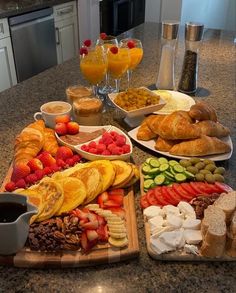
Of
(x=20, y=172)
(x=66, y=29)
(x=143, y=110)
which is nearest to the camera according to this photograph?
(x=20, y=172)

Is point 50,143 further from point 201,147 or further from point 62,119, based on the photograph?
point 201,147

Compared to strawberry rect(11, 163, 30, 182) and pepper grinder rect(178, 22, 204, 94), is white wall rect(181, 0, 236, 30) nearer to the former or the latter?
pepper grinder rect(178, 22, 204, 94)

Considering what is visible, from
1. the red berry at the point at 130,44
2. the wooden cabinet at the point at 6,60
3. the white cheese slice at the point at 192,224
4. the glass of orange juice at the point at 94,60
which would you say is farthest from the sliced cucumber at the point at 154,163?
the wooden cabinet at the point at 6,60

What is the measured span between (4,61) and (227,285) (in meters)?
2.36

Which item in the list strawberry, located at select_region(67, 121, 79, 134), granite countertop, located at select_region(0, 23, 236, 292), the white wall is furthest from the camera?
the white wall

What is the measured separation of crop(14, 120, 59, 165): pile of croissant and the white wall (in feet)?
9.34

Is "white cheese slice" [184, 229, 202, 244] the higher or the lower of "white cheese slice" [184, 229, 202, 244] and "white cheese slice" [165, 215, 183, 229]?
the lower

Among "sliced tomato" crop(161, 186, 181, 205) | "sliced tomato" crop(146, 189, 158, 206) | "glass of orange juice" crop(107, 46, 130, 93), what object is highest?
"glass of orange juice" crop(107, 46, 130, 93)

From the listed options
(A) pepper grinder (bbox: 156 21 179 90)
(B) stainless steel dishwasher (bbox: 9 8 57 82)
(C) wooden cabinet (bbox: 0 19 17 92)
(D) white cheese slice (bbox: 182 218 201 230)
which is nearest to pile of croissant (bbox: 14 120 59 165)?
(D) white cheese slice (bbox: 182 218 201 230)

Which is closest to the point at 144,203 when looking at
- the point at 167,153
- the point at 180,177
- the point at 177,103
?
the point at 180,177

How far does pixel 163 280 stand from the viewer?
2.24 feet

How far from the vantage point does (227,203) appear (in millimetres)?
750

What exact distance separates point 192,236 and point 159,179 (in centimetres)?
22

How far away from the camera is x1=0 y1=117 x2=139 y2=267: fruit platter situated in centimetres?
70
